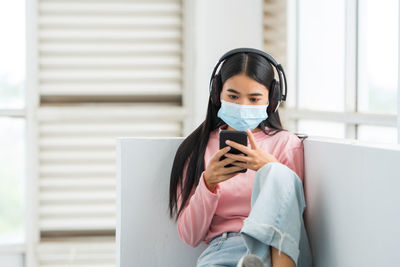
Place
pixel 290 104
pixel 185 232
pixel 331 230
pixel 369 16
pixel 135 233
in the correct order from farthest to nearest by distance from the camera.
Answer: pixel 290 104 → pixel 369 16 → pixel 135 233 → pixel 185 232 → pixel 331 230

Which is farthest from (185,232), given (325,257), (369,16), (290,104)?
(290,104)

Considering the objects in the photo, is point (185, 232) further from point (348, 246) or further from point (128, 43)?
point (128, 43)

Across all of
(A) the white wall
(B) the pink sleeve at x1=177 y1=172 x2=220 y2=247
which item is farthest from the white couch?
(A) the white wall

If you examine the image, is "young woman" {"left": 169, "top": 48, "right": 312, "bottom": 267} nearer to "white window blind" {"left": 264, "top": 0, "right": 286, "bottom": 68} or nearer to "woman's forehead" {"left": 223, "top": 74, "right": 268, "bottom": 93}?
"woman's forehead" {"left": 223, "top": 74, "right": 268, "bottom": 93}

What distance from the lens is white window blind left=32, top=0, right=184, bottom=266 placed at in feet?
10.8

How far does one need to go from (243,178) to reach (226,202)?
3.6 inches

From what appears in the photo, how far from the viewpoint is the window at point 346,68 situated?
7.09 ft

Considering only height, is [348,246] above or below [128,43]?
below

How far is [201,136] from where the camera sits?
5.82ft

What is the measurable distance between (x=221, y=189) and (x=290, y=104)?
5.58ft

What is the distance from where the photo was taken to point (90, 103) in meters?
3.38

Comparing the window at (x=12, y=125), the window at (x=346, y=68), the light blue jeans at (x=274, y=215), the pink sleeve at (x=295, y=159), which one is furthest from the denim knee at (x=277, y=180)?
the window at (x=12, y=125)

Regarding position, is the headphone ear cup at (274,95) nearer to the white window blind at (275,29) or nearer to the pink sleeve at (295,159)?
the pink sleeve at (295,159)

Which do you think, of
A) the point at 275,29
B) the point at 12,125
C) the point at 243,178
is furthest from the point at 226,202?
the point at 12,125
